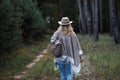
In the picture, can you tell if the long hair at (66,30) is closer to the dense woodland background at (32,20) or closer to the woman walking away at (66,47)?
the woman walking away at (66,47)

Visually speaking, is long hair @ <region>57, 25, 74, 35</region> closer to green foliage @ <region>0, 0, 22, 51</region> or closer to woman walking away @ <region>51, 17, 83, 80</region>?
woman walking away @ <region>51, 17, 83, 80</region>

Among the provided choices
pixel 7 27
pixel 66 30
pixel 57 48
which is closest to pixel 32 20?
pixel 7 27

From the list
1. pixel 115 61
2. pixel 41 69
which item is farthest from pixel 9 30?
pixel 115 61

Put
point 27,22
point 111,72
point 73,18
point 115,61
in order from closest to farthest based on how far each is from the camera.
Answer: point 111,72
point 115,61
point 27,22
point 73,18

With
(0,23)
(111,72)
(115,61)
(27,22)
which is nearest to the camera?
(111,72)

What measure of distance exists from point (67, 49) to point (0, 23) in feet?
20.0

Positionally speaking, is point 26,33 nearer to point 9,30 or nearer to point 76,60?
point 9,30

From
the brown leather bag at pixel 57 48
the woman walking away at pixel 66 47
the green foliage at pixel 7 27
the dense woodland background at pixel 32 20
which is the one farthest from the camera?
the dense woodland background at pixel 32 20

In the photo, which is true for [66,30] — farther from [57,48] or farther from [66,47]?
[57,48]

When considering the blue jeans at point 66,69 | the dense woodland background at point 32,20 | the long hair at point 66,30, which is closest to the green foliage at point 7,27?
the dense woodland background at point 32,20

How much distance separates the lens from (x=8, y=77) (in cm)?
1284

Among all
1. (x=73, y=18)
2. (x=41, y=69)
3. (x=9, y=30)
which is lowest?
(x=73, y=18)

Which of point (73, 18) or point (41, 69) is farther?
point (73, 18)

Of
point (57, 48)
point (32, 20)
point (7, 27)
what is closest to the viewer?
point (57, 48)
